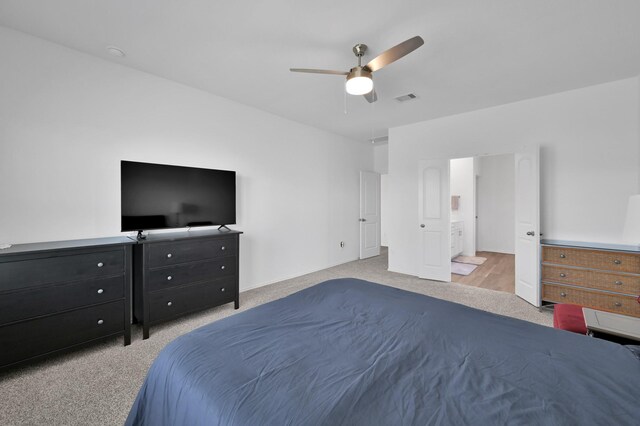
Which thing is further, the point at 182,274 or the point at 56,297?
the point at 182,274

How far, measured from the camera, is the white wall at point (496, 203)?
689 centimetres

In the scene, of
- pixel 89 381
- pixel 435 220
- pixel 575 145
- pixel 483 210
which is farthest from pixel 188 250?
pixel 483 210

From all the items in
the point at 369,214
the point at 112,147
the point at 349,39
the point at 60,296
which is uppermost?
the point at 349,39

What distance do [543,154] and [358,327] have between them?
3.98 meters

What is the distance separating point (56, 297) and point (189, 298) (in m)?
1.07

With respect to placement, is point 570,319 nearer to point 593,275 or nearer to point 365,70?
point 593,275

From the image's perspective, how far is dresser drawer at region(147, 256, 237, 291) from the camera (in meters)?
2.64

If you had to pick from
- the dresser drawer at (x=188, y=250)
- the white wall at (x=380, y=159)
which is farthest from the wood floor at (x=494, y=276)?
the dresser drawer at (x=188, y=250)

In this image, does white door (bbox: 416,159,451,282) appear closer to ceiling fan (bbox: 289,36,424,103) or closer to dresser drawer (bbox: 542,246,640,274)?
dresser drawer (bbox: 542,246,640,274)

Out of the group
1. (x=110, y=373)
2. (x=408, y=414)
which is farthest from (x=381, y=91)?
(x=110, y=373)

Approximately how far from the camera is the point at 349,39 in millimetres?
2375

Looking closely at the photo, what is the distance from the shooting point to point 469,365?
1113 millimetres

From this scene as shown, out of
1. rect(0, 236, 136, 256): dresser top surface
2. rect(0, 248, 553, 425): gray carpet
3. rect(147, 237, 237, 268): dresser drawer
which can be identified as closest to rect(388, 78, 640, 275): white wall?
rect(0, 248, 553, 425): gray carpet

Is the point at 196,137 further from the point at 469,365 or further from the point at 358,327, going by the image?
the point at 469,365
